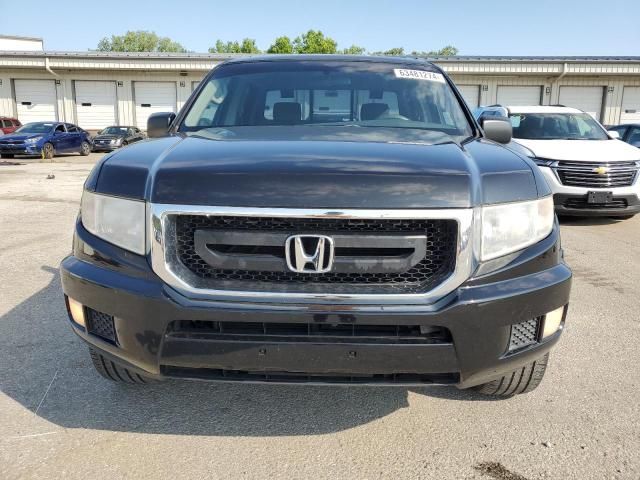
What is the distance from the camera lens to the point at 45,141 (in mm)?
21047

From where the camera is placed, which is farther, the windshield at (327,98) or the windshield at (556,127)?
the windshield at (556,127)

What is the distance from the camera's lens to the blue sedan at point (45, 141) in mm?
20250

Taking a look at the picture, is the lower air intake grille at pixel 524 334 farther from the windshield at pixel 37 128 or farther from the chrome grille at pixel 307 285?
the windshield at pixel 37 128

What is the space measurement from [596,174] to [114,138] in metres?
22.4

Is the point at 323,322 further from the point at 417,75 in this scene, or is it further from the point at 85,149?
the point at 85,149

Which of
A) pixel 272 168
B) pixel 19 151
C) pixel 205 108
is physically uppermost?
pixel 205 108

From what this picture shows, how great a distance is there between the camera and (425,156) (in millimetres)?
2180

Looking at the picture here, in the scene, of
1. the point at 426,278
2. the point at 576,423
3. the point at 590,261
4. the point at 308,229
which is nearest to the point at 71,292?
the point at 308,229

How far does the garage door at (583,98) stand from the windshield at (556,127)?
2165 cm

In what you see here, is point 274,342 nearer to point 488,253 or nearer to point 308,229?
point 308,229

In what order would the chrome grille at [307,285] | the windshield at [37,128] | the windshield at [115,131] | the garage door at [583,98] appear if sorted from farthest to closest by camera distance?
the garage door at [583,98]
the windshield at [115,131]
the windshield at [37,128]
the chrome grille at [307,285]

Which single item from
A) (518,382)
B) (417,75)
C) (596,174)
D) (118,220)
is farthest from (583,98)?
(118,220)

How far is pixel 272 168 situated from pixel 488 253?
89cm

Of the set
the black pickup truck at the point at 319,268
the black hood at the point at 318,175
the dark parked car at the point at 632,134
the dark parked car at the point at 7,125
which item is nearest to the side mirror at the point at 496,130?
the black hood at the point at 318,175
